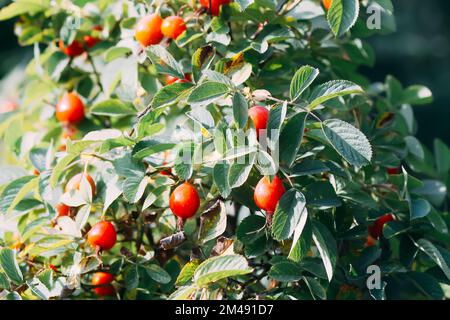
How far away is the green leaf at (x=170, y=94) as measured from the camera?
0.91 m

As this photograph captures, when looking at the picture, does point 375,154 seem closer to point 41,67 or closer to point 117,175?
point 117,175

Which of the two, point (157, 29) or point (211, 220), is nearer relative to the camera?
point (211, 220)

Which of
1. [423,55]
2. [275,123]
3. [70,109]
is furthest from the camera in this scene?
[423,55]

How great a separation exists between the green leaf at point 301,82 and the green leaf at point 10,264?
1.51ft

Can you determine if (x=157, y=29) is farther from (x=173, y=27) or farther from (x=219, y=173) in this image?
(x=219, y=173)

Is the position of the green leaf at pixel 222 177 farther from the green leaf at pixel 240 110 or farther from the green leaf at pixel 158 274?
the green leaf at pixel 158 274

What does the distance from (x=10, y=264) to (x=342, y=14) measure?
59 centimetres

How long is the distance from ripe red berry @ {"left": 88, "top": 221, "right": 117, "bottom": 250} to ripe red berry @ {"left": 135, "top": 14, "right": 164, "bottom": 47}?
11.4 inches

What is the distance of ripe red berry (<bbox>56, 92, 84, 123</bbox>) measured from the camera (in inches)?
46.3

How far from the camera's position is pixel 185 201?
2.96ft

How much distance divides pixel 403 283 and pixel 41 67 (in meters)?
0.74

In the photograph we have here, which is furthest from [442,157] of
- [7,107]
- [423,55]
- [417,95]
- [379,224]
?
[423,55]

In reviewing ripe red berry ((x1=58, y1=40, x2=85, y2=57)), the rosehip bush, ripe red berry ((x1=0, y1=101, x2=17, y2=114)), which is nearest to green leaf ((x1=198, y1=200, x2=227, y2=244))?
the rosehip bush

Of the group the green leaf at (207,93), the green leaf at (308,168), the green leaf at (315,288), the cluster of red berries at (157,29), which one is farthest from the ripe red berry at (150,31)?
the green leaf at (315,288)
